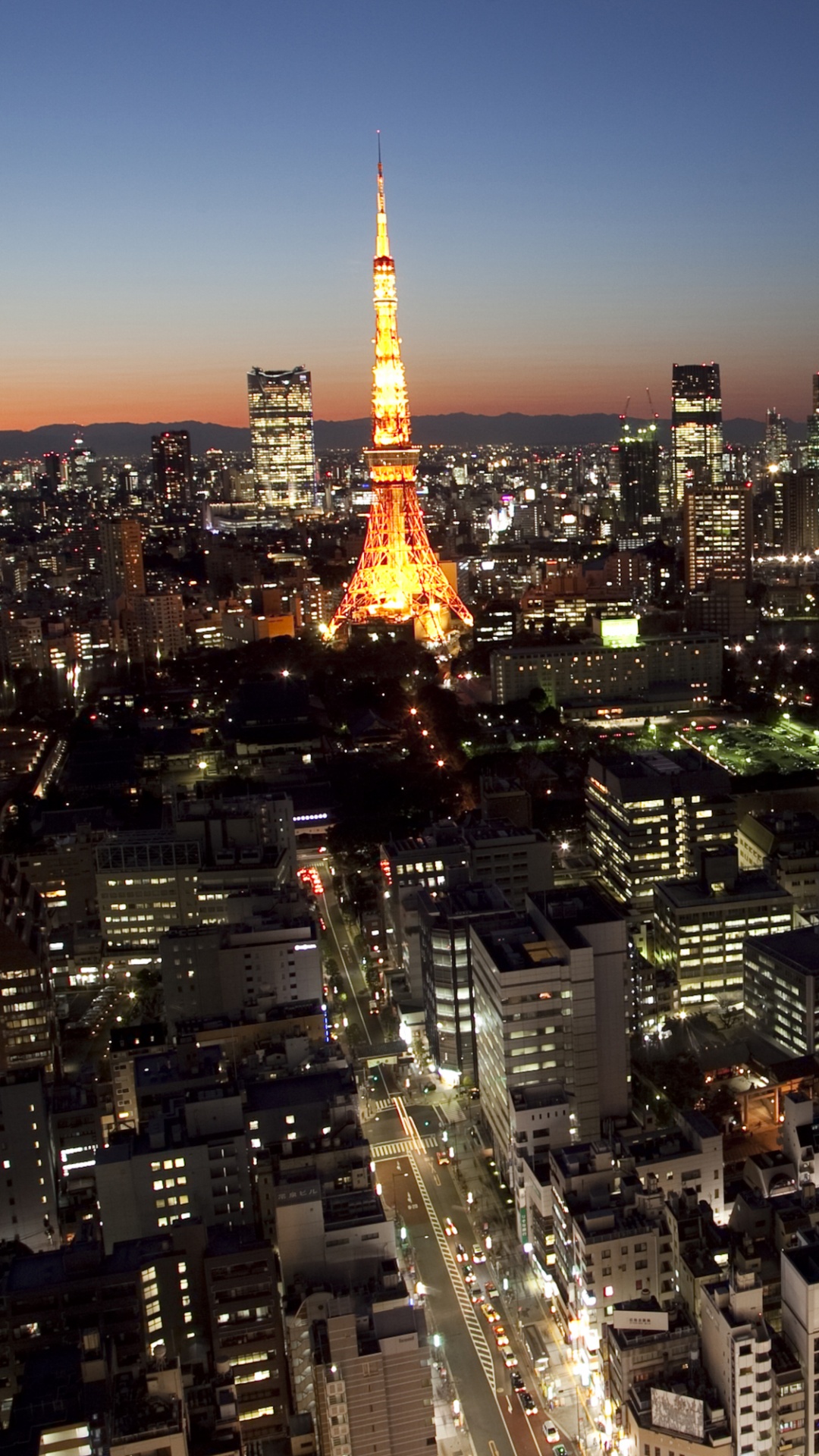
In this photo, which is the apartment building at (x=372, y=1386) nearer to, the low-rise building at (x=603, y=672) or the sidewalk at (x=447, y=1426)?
the sidewalk at (x=447, y=1426)

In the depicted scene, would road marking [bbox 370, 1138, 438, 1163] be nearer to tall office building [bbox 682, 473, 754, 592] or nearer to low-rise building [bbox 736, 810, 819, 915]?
low-rise building [bbox 736, 810, 819, 915]

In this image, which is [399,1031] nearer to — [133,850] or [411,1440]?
[133,850]

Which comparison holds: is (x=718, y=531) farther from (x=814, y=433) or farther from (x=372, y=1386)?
(x=372, y=1386)

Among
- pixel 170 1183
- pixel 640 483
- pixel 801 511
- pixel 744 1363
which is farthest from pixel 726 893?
pixel 640 483

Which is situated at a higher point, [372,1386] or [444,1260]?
[372,1386]

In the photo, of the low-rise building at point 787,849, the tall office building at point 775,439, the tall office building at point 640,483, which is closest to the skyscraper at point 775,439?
the tall office building at point 775,439

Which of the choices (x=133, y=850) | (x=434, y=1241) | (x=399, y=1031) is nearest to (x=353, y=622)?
(x=133, y=850)
